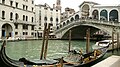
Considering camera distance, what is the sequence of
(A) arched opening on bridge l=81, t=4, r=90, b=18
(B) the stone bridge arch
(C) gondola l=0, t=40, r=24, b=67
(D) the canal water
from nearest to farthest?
(C) gondola l=0, t=40, r=24, b=67
(D) the canal water
(B) the stone bridge arch
(A) arched opening on bridge l=81, t=4, r=90, b=18

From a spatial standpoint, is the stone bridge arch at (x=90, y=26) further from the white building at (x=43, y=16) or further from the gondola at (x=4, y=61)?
the gondola at (x=4, y=61)

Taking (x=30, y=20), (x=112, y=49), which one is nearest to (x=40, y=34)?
(x=30, y=20)

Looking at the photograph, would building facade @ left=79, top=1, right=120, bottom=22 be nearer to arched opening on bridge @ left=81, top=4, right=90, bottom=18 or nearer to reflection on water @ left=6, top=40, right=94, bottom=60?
arched opening on bridge @ left=81, top=4, right=90, bottom=18

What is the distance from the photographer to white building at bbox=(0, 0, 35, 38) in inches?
694

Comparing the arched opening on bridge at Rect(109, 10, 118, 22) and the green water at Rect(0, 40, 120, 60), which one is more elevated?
the arched opening on bridge at Rect(109, 10, 118, 22)

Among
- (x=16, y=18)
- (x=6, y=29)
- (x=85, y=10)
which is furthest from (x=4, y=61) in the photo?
(x=85, y=10)

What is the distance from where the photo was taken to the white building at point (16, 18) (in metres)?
17.6

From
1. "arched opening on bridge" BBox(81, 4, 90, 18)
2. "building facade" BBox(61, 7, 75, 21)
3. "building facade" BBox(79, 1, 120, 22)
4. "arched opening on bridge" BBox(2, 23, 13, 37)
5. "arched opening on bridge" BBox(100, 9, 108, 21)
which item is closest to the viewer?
"arched opening on bridge" BBox(2, 23, 13, 37)

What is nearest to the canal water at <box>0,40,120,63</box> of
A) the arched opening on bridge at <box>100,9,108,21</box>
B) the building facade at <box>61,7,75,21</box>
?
the arched opening on bridge at <box>100,9,108,21</box>

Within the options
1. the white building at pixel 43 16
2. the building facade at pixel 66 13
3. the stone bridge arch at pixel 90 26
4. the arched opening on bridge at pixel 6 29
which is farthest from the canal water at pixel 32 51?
the building facade at pixel 66 13

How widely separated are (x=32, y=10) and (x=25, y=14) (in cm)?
173

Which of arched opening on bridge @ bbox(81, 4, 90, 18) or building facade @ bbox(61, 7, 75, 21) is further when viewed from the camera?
building facade @ bbox(61, 7, 75, 21)

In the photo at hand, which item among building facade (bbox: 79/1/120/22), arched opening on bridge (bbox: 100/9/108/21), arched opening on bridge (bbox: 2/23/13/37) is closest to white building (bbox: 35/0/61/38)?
building facade (bbox: 79/1/120/22)

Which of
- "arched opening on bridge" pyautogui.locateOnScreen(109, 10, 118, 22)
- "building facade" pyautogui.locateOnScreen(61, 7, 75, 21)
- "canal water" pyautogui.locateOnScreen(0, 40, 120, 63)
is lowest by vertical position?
"canal water" pyautogui.locateOnScreen(0, 40, 120, 63)
